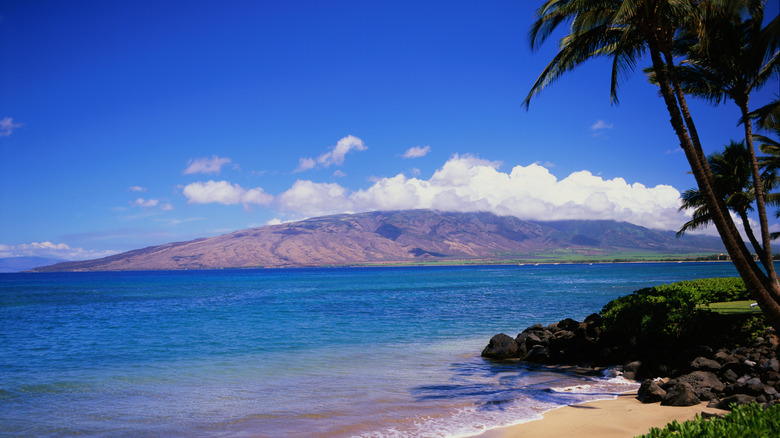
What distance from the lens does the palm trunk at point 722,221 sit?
927 cm

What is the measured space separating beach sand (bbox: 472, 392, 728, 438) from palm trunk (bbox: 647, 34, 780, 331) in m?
2.43

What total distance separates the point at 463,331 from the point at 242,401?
49.6 ft

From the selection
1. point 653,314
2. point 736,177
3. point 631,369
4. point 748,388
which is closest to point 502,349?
point 631,369

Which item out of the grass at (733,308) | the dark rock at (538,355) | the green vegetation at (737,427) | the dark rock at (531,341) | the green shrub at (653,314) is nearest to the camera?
the green vegetation at (737,427)

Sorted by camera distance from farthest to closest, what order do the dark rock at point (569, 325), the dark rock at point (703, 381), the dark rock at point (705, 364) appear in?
the dark rock at point (569, 325) < the dark rock at point (705, 364) < the dark rock at point (703, 381)

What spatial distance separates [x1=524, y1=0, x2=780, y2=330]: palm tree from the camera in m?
9.66

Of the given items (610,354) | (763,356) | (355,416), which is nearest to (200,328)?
(355,416)

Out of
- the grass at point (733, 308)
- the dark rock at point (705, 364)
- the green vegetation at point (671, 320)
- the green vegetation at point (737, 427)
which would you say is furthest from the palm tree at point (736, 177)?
the green vegetation at point (737, 427)

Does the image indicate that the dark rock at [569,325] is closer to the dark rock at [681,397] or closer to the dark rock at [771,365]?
the dark rock at [771,365]

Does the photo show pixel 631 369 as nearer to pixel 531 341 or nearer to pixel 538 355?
pixel 538 355

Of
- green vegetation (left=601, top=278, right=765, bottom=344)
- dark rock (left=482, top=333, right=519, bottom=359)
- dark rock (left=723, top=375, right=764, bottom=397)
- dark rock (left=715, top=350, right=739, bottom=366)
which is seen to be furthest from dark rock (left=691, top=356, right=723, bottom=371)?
dark rock (left=482, top=333, right=519, bottom=359)

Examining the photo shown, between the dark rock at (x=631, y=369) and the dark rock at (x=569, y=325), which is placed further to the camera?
the dark rock at (x=569, y=325)

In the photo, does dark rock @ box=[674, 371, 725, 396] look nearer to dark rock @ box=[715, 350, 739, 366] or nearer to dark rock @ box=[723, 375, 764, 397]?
dark rock @ box=[723, 375, 764, 397]

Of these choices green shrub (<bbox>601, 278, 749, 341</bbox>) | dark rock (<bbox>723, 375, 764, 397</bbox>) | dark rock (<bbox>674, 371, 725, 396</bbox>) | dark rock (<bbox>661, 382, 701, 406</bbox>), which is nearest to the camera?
dark rock (<bbox>723, 375, 764, 397</bbox>)
